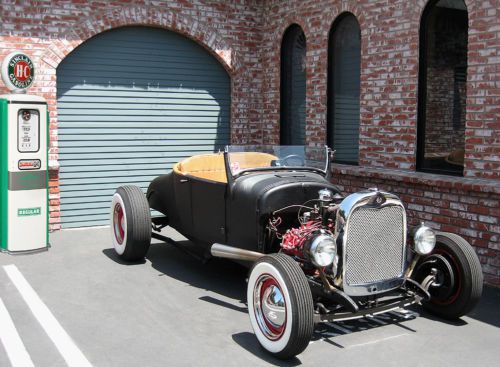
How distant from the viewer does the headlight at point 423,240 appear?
484cm

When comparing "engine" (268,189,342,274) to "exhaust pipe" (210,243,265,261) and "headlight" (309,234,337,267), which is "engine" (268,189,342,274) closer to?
"headlight" (309,234,337,267)

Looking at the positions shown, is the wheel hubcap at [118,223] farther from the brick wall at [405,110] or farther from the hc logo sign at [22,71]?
the brick wall at [405,110]

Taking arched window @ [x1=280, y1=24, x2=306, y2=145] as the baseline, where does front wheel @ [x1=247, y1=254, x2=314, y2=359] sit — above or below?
below

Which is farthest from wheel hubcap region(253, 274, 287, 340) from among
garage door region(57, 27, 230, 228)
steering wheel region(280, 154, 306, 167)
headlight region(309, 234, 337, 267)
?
garage door region(57, 27, 230, 228)

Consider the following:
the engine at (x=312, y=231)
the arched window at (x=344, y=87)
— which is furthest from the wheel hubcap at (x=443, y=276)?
the arched window at (x=344, y=87)

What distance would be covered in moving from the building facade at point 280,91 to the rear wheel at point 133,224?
219 centimetres

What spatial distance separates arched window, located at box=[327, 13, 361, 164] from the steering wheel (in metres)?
2.46

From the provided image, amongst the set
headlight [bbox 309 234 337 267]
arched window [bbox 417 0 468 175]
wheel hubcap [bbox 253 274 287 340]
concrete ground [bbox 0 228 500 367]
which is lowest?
concrete ground [bbox 0 228 500 367]

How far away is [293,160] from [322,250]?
1672 millimetres

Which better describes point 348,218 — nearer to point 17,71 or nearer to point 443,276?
point 443,276

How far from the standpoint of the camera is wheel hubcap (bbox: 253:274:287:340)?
4.26 meters

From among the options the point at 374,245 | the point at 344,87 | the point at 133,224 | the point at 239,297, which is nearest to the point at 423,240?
the point at 374,245

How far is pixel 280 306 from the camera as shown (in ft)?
14.0

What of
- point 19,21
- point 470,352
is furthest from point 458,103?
point 19,21
